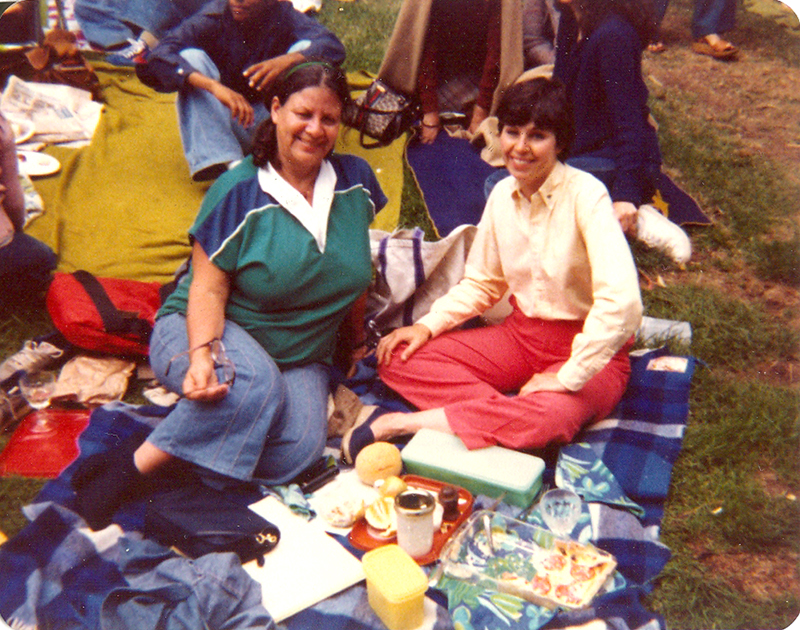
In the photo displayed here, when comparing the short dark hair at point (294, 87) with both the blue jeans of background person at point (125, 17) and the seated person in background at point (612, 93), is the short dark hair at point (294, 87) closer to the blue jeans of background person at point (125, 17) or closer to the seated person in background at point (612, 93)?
the seated person in background at point (612, 93)

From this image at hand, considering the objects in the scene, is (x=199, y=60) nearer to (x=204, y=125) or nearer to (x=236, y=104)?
(x=204, y=125)

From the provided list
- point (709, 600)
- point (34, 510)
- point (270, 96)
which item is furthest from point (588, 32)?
point (34, 510)

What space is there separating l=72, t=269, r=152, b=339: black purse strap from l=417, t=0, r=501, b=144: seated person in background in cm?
234

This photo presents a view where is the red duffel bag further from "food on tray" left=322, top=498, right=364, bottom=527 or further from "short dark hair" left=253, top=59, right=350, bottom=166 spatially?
"food on tray" left=322, top=498, right=364, bottom=527

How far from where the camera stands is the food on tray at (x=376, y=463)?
89.7 inches

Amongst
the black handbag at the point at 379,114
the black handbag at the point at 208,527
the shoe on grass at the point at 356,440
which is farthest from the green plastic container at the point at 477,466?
the black handbag at the point at 379,114

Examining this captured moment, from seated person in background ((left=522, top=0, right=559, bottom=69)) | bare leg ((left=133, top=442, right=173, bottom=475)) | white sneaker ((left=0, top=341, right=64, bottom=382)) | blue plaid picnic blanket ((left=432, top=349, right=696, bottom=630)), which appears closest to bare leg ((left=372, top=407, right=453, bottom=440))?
blue plaid picnic blanket ((left=432, top=349, right=696, bottom=630))

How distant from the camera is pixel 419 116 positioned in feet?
14.9

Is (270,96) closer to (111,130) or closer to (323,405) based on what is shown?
(323,405)

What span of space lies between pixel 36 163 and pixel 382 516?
2.87 m

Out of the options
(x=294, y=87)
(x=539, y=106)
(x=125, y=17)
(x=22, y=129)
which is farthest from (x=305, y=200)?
(x=125, y=17)

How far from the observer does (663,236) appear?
11.7ft

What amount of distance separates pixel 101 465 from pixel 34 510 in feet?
0.73

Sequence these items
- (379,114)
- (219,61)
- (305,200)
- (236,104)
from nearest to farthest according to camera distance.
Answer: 1. (305,200)
2. (236,104)
3. (219,61)
4. (379,114)
